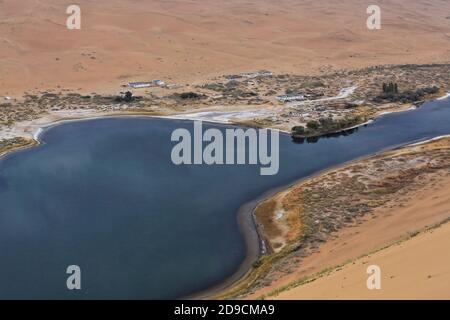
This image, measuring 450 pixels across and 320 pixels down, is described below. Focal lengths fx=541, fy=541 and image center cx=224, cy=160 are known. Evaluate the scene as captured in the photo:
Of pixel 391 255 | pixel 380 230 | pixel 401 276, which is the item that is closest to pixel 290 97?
pixel 380 230

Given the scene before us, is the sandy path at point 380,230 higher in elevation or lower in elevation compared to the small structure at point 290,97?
lower

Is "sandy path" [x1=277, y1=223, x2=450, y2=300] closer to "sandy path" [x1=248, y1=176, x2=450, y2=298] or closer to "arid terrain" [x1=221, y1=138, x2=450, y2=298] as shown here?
"arid terrain" [x1=221, y1=138, x2=450, y2=298]

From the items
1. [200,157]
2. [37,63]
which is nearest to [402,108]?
[200,157]

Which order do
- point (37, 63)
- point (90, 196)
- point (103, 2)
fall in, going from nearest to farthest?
point (90, 196), point (37, 63), point (103, 2)

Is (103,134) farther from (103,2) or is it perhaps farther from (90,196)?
(103,2)

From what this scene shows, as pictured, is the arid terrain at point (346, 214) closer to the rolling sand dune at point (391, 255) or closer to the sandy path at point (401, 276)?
the rolling sand dune at point (391, 255)

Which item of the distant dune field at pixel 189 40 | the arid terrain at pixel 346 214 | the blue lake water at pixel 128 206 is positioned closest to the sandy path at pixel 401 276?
the arid terrain at pixel 346 214
